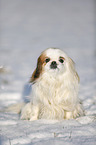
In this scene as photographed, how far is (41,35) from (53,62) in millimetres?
12852

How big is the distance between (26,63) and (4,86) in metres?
2.88

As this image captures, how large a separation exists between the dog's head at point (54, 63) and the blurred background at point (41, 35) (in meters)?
1.93

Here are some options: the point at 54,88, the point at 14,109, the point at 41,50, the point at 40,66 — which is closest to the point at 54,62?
the point at 40,66

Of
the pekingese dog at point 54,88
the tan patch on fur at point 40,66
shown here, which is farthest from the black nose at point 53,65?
the tan patch on fur at point 40,66

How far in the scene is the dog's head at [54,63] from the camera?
9.48 feet

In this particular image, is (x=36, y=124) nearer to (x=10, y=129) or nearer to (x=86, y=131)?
(x=10, y=129)

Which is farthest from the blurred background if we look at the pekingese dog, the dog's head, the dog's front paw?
the dog's head

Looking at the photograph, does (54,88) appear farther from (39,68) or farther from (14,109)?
(14,109)

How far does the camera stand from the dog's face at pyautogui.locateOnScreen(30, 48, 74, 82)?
2889 millimetres

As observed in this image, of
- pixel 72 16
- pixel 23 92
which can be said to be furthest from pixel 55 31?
pixel 23 92

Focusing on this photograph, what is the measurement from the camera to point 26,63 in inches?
331

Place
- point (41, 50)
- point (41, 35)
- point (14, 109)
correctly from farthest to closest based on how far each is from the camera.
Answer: point (41, 35)
point (41, 50)
point (14, 109)

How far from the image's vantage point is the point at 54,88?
3066 mm

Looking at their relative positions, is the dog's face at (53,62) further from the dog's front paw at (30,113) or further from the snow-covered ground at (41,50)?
the snow-covered ground at (41,50)
